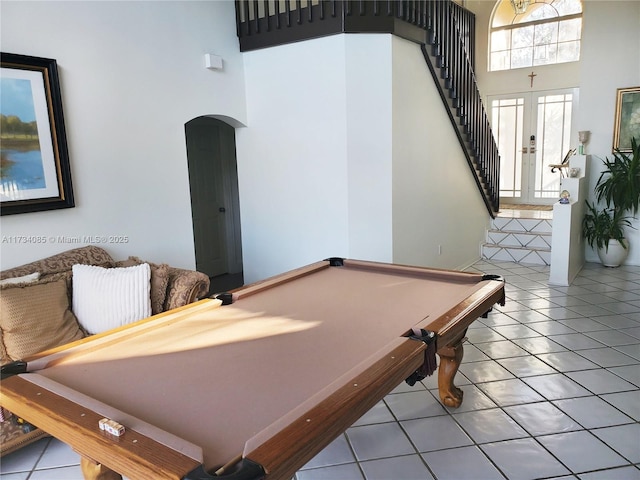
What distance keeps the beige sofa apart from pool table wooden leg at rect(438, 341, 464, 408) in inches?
64.7

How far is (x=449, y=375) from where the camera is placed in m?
2.72

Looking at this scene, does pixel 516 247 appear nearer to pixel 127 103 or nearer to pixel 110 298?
pixel 127 103

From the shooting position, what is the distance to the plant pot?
5895mm

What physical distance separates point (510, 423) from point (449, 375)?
0.40m

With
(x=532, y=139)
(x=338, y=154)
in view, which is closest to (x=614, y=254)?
(x=532, y=139)

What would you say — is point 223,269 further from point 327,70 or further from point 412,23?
point 412,23

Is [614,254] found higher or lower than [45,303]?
lower

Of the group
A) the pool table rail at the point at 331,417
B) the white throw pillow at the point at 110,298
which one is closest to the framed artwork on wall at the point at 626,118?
the pool table rail at the point at 331,417

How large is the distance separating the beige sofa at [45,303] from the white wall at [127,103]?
8.8 inches

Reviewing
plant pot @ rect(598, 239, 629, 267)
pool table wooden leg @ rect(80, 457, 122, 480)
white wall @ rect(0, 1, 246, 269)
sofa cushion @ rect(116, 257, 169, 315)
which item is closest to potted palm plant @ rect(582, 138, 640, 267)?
plant pot @ rect(598, 239, 629, 267)

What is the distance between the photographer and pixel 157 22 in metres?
3.91

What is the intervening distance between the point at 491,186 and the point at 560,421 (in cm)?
480

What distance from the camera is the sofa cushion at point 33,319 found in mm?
2506

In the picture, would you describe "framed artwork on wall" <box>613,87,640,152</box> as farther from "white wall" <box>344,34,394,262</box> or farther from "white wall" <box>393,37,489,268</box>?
"white wall" <box>344,34,394,262</box>
